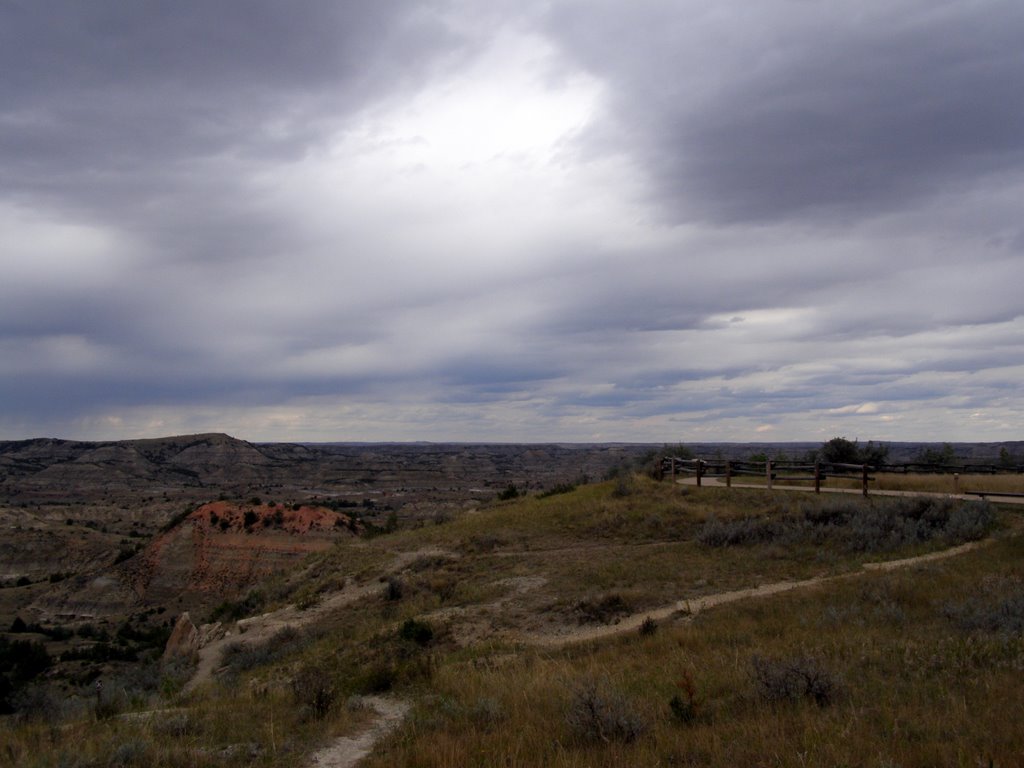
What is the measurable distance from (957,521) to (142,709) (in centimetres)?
1758

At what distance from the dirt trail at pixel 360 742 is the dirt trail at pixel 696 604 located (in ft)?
12.6

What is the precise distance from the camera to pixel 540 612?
47.1 feet

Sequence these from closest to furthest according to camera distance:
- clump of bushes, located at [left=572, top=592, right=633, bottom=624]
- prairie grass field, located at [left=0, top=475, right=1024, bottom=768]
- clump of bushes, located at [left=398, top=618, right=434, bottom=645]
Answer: prairie grass field, located at [left=0, top=475, right=1024, bottom=768], clump of bushes, located at [left=398, top=618, right=434, bottom=645], clump of bushes, located at [left=572, top=592, right=633, bottom=624]

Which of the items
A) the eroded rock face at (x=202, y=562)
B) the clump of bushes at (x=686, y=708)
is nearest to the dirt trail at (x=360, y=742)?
the clump of bushes at (x=686, y=708)

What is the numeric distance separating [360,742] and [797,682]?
4.53 metres

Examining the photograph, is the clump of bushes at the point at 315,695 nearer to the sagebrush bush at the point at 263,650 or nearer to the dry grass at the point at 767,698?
the dry grass at the point at 767,698

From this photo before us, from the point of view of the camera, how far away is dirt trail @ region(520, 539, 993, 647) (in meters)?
12.4

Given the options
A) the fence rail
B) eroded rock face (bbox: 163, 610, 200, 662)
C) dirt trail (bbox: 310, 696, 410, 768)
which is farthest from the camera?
the fence rail

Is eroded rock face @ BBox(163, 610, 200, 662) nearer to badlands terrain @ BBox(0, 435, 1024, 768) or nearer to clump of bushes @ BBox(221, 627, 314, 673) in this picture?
badlands terrain @ BBox(0, 435, 1024, 768)

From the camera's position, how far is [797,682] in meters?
6.61

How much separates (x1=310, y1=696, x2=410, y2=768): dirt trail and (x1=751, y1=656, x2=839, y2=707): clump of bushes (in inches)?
156

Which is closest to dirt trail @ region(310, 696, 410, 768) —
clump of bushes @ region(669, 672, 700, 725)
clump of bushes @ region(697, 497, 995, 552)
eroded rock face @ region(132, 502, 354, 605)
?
clump of bushes @ region(669, 672, 700, 725)

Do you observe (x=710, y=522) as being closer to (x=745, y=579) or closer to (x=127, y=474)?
(x=745, y=579)

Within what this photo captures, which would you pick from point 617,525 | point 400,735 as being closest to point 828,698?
point 400,735
